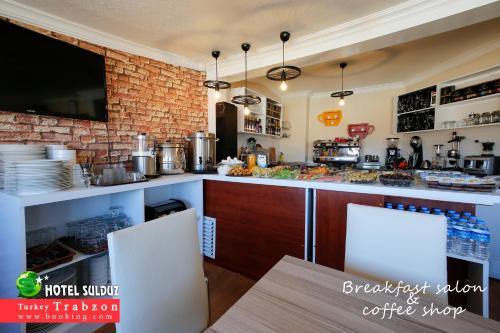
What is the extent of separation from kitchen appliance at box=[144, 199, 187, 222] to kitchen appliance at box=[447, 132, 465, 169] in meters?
3.79

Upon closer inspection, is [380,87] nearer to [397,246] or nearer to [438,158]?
[438,158]

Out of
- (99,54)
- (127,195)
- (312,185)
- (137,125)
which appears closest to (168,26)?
(99,54)

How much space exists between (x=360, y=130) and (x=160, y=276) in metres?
4.84

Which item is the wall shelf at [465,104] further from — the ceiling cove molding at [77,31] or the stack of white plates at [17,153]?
the stack of white plates at [17,153]

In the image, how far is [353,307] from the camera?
681 millimetres

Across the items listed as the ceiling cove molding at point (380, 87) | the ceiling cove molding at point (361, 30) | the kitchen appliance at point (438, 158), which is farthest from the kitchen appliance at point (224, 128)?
the kitchen appliance at point (438, 158)

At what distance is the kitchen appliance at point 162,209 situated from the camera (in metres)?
2.03

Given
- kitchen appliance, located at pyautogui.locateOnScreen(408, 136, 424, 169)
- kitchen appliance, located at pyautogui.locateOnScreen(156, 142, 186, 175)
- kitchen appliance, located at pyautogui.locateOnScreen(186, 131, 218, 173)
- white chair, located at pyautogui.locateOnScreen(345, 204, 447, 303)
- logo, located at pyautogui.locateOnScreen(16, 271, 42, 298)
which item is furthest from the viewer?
kitchen appliance, located at pyautogui.locateOnScreen(408, 136, 424, 169)

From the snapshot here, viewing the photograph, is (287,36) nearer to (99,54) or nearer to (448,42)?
(99,54)

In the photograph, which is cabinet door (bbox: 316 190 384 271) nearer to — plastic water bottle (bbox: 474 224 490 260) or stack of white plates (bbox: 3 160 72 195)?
plastic water bottle (bbox: 474 224 490 260)

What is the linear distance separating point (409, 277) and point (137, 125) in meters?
2.58

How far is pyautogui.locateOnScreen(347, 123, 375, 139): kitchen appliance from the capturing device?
182 inches

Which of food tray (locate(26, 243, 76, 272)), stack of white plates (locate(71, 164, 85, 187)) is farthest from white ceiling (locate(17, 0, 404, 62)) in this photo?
food tray (locate(26, 243, 76, 272))

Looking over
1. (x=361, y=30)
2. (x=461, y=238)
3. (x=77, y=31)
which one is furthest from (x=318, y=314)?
(x=77, y=31)
